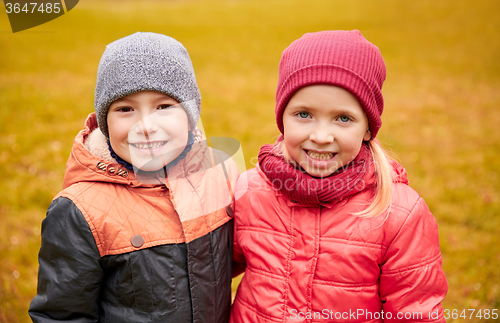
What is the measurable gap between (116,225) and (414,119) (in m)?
7.16

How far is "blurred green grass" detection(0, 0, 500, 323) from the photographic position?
4016 mm

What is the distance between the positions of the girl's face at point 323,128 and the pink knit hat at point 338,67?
39 mm

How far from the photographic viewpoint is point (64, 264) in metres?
1.79

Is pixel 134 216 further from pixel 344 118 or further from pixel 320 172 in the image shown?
pixel 344 118

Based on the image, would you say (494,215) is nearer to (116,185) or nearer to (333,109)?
(333,109)

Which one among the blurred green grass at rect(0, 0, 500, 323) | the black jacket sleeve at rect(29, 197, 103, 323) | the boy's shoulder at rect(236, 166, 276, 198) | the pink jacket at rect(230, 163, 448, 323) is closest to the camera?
the black jacket sleeve at rect(29, 197, 103, 323)

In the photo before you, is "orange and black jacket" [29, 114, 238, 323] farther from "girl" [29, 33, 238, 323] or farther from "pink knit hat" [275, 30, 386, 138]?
"pink knit hat" [275, 30, 386, 138]

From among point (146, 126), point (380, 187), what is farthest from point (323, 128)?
point (146, 126)

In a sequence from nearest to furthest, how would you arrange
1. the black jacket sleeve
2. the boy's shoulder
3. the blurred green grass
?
the black jacket sleeve < the boy's shoulder < the blurred green grass

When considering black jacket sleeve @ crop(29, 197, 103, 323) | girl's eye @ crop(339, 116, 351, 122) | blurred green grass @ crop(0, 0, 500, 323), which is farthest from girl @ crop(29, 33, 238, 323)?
blurred green grass @ crop(0, 0, 500, 323)

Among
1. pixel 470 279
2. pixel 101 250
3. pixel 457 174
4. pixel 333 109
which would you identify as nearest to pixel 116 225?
pixel 101 250

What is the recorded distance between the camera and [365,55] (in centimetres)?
188

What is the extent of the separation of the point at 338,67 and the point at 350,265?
912mm

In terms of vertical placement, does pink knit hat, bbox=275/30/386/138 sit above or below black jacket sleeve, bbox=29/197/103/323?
above
